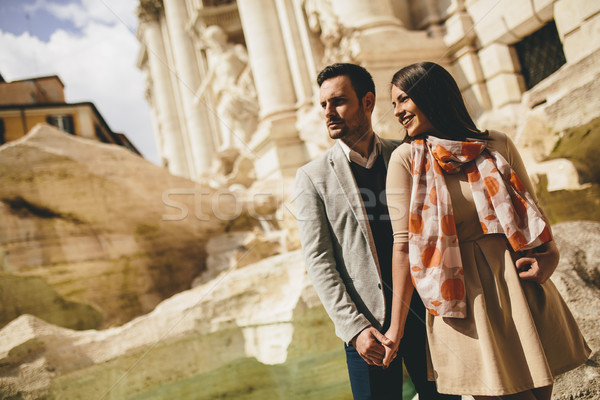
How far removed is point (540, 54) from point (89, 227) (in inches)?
275

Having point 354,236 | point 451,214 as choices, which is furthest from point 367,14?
point 451,214

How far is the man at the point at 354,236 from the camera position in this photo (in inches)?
57.4

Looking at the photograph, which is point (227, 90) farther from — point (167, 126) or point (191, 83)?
point (167, 126)

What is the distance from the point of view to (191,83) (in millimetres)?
17156

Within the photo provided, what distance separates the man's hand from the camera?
1337 mm

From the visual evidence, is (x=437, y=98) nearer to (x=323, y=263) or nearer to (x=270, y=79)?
(x=323, y=263)

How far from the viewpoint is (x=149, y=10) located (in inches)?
802

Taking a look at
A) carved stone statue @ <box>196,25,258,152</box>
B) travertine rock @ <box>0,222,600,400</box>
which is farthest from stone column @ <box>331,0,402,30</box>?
carved stone statue @ <box>196,25,258,152</box>

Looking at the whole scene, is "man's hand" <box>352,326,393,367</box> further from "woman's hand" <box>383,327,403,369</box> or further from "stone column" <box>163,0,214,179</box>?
"stone column" <box>163,0,214,179</box>

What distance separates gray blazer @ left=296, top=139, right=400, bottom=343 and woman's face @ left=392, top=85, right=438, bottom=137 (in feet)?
0.93

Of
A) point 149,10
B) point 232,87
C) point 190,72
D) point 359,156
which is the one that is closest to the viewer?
point 359,156

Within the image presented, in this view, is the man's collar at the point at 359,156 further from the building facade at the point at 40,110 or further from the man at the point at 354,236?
the building facade at the point at 40,110

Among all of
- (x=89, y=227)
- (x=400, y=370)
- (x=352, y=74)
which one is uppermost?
(x=89, y=227)

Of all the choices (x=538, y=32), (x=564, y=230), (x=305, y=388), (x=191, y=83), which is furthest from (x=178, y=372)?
(x=191, y=83)
